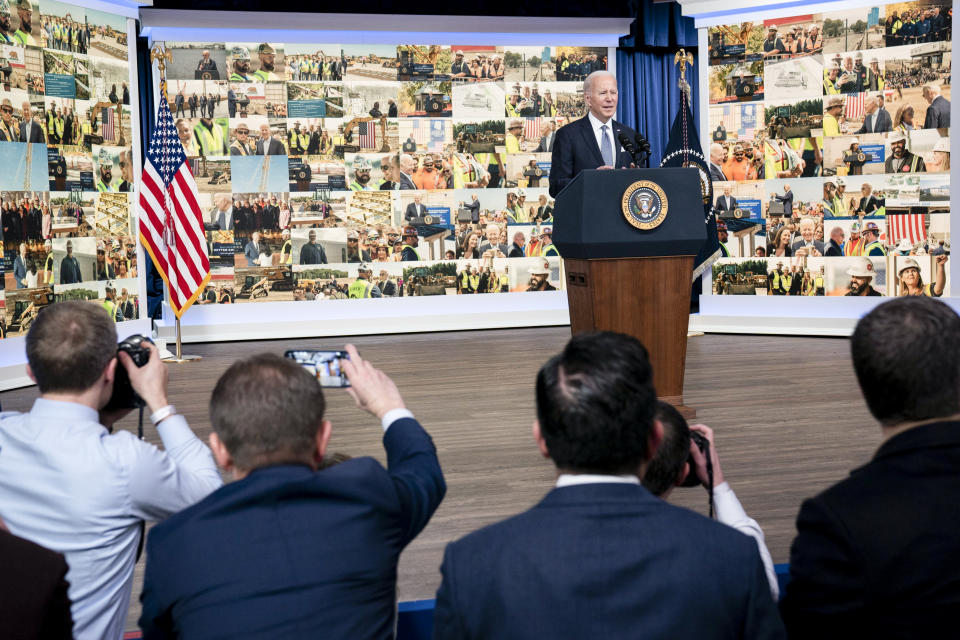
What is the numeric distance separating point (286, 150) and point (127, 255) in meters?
1.90

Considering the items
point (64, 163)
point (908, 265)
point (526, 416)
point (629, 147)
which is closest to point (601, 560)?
point (629, 147)

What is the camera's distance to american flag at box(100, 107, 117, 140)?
8455mm

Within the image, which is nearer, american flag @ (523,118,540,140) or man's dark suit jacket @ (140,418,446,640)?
man's dark suit jacket @ (140,418,446,640)

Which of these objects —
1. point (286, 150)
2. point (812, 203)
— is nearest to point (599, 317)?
point (812, 203)

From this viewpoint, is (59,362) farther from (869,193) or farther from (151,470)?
(869,193)

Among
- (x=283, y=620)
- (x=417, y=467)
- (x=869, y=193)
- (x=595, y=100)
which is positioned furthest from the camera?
(x=869, y=193)

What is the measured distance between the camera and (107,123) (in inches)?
335

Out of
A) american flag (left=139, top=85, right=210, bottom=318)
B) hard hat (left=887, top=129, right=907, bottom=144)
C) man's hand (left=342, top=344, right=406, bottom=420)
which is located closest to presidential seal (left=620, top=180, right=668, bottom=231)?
man's hand (left=342, top=344, right=406, bottom=420)

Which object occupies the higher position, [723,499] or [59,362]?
[59,362]

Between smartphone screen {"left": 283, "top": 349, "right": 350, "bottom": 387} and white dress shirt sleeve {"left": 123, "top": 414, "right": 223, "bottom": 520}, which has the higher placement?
smartphone screen {"left": 283, "top": 349, "right": 350, "bottom": 387}

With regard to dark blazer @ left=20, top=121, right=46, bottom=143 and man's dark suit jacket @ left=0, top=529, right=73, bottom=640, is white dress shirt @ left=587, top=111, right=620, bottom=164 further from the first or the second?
man's dark suit jacket @ left=0, top=529, right=73, bottom=640

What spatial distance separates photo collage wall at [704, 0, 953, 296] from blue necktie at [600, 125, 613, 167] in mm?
3923

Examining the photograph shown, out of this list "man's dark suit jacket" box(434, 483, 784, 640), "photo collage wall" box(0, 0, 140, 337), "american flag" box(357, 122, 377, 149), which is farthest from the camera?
"american flag" box(357, 122, 377, 149)

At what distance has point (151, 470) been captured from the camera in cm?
181
